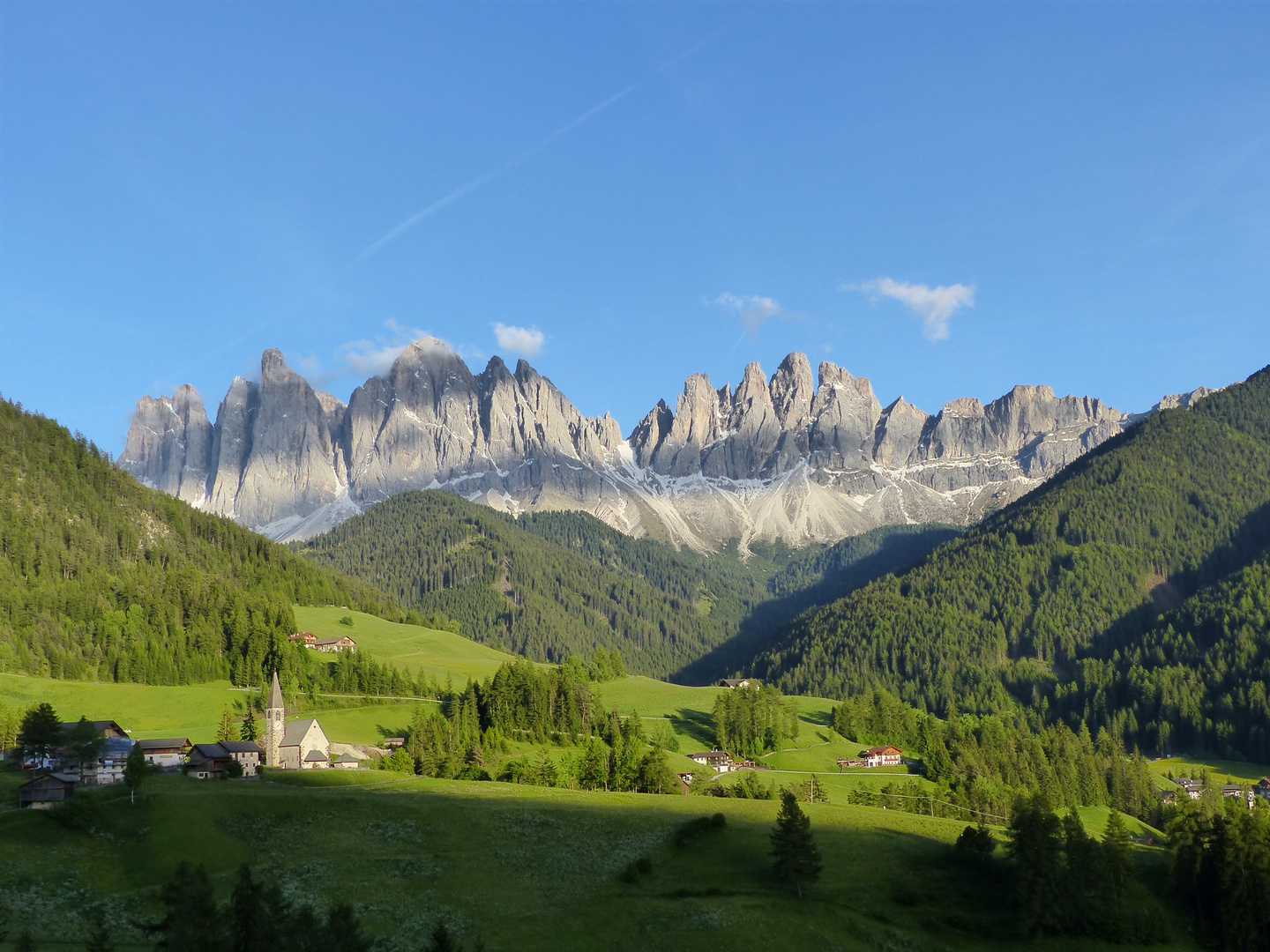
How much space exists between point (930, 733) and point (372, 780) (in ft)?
330

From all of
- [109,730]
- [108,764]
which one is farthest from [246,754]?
[109,730]

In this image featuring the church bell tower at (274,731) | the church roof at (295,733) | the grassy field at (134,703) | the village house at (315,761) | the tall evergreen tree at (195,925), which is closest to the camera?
the tall evergreen tree at (195,925)

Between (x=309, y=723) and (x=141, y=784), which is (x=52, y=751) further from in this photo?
(x=309, y=723)

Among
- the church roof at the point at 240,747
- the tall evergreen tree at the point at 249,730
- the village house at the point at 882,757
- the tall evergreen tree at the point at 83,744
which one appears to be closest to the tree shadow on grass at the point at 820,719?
the village house at the point at 882,757

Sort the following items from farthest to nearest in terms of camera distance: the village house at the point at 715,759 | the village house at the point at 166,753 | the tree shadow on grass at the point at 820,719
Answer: the tree shadow on grass at the point at 820,719, the village house at the point at 715,759, the village house at the point at 166,753

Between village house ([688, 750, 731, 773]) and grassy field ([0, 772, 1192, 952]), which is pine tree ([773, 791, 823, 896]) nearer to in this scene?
grassy field ([0, 772, 1192, 952])

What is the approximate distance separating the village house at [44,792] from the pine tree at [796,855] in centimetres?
5704

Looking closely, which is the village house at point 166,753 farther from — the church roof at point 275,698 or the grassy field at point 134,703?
the grassy field at point 134,703

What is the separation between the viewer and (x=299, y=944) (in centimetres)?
5147

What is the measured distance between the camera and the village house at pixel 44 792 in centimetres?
8281

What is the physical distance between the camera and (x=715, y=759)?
492 ft

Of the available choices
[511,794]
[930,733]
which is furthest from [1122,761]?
[511,794]

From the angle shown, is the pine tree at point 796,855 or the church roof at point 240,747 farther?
the church roof at point 240,747

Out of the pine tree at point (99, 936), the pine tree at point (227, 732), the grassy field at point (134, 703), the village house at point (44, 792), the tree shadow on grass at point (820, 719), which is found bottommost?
the pine tree at point (99, 936)
